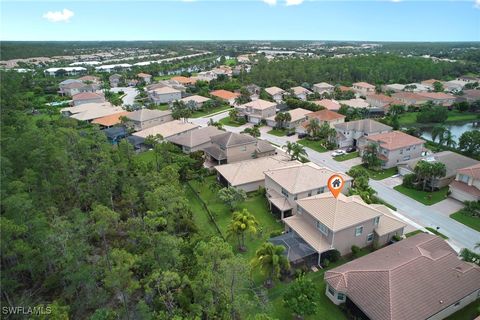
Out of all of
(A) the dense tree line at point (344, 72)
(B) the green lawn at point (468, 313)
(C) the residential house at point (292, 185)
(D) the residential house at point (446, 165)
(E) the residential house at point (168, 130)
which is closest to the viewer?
(B) the green lawn at point (468, 313)

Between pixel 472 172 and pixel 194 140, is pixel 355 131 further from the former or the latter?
pixel 194 140

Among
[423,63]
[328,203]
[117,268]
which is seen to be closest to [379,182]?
[328,203]

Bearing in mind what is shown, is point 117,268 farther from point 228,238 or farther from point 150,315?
point 228,238

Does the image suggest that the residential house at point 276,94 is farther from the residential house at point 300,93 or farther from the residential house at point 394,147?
the residential house at point 394,147

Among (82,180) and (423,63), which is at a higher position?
(423,63)

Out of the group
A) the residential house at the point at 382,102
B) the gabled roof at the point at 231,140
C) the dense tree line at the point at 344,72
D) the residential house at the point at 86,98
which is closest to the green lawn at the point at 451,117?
the residential house at the point at 382,102

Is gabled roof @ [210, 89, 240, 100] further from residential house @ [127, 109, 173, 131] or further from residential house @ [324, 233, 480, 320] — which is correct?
residential house @ [324, 233, 480, 320]

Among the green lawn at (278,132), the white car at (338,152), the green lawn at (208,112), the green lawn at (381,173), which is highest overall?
the green lawn at (208,112)

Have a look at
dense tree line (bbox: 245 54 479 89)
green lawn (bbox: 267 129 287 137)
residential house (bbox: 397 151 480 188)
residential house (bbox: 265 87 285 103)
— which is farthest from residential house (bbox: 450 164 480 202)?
dense tree line (bbox: 245 54 479 89)
